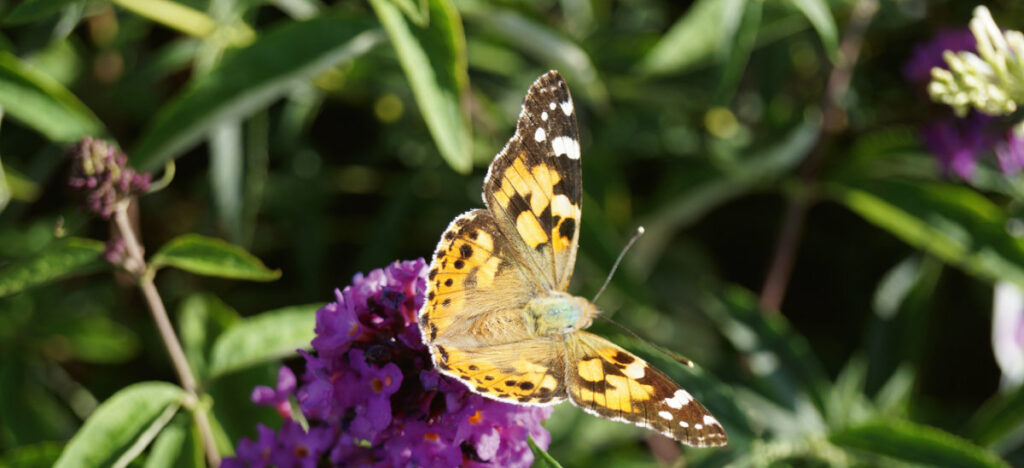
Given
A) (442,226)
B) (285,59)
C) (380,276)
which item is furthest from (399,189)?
(380,276)

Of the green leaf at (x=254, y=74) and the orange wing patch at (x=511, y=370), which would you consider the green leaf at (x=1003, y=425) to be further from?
the green leaf at (x=254, y=74)

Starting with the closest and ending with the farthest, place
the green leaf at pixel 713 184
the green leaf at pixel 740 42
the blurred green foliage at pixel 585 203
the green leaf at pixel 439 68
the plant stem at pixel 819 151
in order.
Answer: the green leaf at pixel 439 68 → the blurred green foliage at pixel 585 203 → the green leaf at pixel 740 42 → the green leaf at pixel 713 184 → the plant stem at pixel 819 151

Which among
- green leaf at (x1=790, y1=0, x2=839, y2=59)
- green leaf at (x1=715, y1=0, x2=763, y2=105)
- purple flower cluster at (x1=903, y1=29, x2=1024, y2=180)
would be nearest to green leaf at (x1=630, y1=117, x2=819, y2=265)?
purple flower cluster at (x1=903, y1=29, x2=1024, y2=180)

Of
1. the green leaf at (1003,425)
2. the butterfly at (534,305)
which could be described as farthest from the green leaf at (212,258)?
the green leaf at (1003,425)

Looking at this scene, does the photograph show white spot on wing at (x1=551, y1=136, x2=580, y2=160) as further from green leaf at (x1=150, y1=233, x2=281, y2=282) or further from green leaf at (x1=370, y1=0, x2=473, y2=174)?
green leaf at (x1=150, y1=233, x2=281, y2=282)

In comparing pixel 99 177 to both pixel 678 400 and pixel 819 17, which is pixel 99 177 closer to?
pixel 678 400

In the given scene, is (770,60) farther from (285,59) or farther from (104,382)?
(104,382)

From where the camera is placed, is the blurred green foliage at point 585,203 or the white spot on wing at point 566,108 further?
the blurred green foliage at point 585,203

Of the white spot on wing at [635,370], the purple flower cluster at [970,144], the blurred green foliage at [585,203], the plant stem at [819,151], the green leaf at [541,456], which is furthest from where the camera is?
the plant stem at [819,151]
